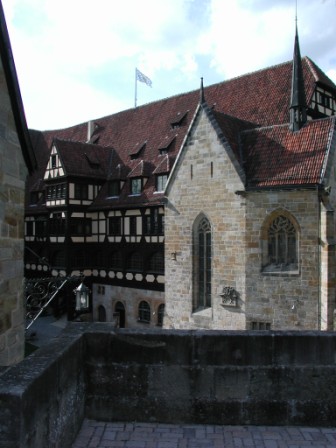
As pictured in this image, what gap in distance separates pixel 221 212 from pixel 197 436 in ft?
37.6

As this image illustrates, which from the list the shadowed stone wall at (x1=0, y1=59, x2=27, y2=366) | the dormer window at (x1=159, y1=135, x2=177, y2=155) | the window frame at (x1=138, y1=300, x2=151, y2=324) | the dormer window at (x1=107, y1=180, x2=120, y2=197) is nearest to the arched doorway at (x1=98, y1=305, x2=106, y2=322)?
the window frame at (x1=138, y1=300, x2=151, y2=324)

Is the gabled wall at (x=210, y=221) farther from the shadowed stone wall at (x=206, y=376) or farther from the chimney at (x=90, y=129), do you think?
the chimney at (x=90, y=129)

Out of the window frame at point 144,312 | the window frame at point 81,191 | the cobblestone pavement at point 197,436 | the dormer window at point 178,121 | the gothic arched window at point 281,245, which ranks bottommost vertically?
the window frame at point 144,312

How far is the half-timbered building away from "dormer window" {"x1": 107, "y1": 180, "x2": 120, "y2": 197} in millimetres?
71

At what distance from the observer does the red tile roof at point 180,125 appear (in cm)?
1595

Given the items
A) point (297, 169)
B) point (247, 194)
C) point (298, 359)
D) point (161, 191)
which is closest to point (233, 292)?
point (247, 194)

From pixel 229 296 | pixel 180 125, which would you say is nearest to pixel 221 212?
pixel 229 296

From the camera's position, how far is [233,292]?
14.5 metres

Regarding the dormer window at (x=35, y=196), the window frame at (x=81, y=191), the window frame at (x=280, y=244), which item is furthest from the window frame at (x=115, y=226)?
the window frame at (x=280, y=244)

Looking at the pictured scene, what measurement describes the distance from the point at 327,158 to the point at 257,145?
273 centimetres

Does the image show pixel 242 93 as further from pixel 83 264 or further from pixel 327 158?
pixel 83 264

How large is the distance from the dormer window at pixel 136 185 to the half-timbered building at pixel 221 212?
0.32 feet

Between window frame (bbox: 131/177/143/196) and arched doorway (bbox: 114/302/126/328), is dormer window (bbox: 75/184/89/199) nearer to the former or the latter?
window frame (bbox: 131/177/143/196)

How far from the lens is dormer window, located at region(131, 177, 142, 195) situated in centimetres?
2239
